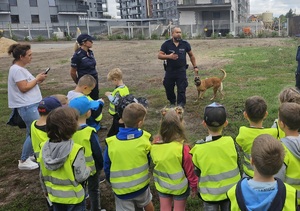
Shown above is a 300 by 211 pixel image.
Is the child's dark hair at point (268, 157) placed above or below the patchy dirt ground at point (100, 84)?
above

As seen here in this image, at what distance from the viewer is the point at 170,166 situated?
2758mm

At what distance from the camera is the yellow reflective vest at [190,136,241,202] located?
102 inches

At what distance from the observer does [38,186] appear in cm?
427

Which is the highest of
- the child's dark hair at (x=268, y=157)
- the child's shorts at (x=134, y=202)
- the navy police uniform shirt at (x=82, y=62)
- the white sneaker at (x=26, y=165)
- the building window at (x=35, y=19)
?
the building window at (x=35, y=19)

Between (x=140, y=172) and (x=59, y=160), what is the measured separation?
77 cm

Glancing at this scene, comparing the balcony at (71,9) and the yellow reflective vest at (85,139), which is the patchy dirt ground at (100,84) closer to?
the yellow reflective vest at (85,139)

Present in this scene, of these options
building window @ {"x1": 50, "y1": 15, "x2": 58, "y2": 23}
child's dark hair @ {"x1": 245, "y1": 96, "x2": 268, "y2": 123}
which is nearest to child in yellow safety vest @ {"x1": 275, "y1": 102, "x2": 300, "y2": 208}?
child's dark hair @ {"x1": 245, "y1": 96, "x2": 268, "y2": 123}

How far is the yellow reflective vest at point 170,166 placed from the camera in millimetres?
2750

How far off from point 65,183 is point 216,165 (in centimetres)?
134

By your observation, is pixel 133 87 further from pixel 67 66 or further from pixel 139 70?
pixel 67 66

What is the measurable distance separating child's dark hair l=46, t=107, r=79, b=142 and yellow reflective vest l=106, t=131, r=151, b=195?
405 mm

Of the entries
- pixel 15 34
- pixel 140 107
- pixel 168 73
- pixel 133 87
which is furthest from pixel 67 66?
pixel 15 34

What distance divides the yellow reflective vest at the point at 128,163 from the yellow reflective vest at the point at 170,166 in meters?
0.12

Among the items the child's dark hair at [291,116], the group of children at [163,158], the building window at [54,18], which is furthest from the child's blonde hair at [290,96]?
the building window at [54,18]
